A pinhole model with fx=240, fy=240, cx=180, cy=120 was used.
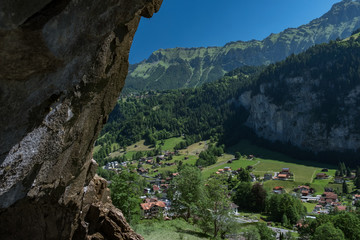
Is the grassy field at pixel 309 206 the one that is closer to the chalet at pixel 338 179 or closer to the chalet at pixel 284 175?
the chalet at pixel 284 175

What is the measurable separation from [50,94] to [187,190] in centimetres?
3200

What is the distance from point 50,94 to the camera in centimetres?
693

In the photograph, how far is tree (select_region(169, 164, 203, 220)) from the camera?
117 ft

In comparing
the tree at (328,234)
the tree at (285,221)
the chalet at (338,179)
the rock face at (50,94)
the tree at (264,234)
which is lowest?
the tree at (285,221)

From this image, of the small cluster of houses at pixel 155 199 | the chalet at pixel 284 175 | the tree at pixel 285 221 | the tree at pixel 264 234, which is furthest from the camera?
the chalet at pixel 284 175

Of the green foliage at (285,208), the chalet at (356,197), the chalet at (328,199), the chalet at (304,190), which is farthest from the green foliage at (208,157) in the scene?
the chalet at (356,197)

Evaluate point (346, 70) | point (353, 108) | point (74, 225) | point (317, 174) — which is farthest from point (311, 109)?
point (74, 225)

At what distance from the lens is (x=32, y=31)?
19.2 ft

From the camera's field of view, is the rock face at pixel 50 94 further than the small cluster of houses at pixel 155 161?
No

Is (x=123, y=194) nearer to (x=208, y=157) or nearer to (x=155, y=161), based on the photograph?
(x=208, y=157)

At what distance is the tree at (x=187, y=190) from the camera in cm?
3553

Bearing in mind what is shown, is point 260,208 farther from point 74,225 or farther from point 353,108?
point 353,108

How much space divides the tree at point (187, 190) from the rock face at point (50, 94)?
2744cm

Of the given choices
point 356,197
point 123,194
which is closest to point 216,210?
point 123,194
